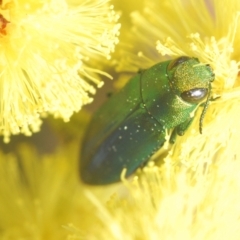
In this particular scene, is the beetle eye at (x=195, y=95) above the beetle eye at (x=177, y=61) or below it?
below

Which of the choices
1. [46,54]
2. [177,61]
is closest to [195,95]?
[177,61]

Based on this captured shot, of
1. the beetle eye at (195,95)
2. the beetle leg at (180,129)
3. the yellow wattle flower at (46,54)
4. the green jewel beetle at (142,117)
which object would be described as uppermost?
the yellow wattle flower at (46,54)

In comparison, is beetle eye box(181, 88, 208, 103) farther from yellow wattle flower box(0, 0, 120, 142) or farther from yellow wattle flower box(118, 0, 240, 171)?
yellow wattle flower box(0, 0, 120, 142)

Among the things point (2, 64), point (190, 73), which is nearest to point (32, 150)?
point (2, 64)

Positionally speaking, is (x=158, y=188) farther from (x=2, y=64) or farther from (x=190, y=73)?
(x=2, y=64)

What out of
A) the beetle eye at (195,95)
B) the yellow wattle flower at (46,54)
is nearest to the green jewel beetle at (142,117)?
the beetle eye at (195,95)

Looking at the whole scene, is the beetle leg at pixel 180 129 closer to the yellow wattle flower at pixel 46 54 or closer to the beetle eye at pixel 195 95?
the beetle eye at pixel 195 95

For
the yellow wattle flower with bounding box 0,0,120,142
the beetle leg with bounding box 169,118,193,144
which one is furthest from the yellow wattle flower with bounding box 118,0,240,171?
the yellow wattle flower with bounding box 0,0,120,142
